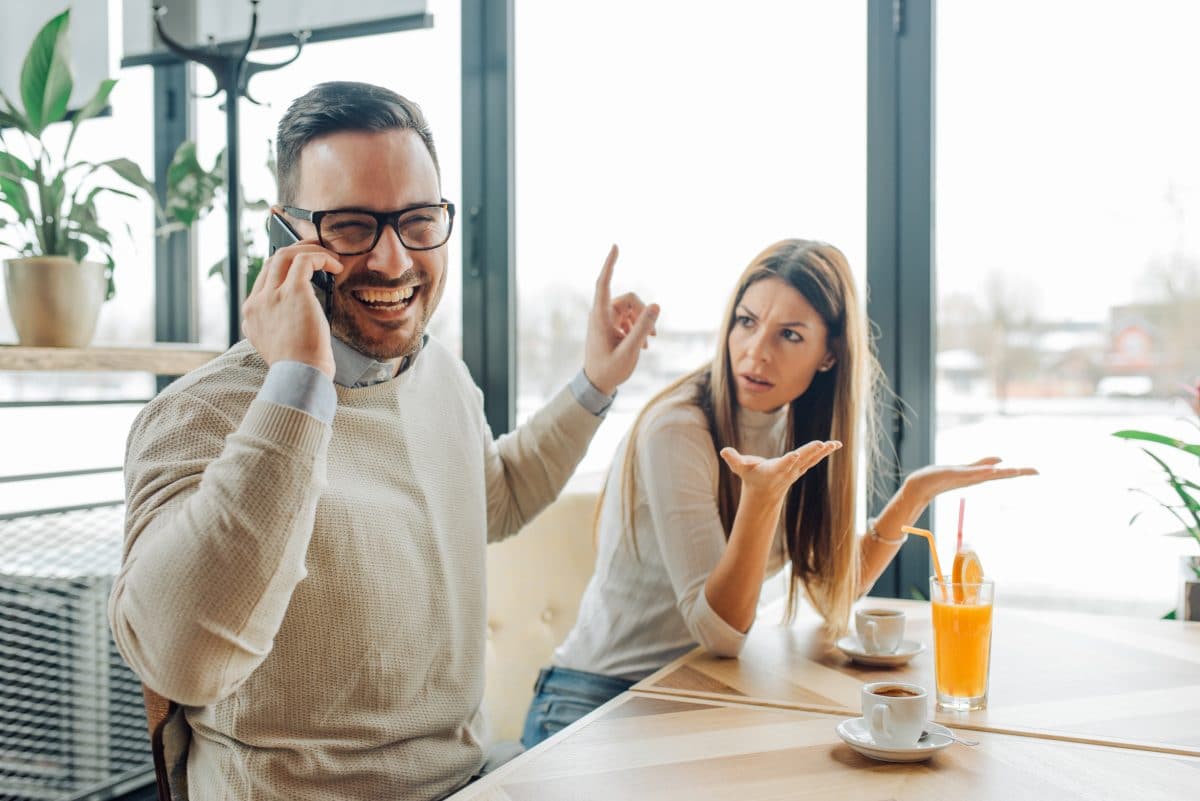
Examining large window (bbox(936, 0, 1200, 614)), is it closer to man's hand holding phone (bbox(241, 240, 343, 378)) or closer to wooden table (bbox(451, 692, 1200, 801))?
wooden table (bbox(451, 692, 1200, 801))

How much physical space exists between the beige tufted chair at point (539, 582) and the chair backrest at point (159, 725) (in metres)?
0.82

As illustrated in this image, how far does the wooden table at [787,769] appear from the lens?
987mm

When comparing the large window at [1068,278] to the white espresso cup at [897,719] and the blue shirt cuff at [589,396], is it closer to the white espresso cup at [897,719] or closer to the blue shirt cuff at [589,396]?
the blue shirt cuff at [589,396]

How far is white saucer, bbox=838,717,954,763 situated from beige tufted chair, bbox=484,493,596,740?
0.93m

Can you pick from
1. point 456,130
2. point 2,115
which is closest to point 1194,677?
point 456,130

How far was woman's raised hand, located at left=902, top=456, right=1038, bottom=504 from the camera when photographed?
5.62 ft

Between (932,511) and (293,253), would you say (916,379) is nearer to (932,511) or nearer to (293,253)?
(932,511)

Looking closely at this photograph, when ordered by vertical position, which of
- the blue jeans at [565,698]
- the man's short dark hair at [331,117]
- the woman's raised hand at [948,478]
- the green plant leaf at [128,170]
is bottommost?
the blue jeans at [565,698]

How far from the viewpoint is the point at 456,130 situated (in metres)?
2.67

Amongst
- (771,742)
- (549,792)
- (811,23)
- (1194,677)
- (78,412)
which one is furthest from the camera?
(78,412)

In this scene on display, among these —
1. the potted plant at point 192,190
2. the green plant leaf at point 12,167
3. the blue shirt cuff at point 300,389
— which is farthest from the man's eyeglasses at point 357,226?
the potted plant at point 192,190

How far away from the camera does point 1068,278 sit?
220 cm

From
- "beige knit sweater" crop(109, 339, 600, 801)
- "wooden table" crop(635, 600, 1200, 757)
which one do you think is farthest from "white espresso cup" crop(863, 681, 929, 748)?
"beige knit sweater" crop(109, 339, 600, 801)

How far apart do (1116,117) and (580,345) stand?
1323 millimetres
